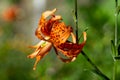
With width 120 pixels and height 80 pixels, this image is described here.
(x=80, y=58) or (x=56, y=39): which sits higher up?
(x=56, y=39)

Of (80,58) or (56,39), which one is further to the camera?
(80,58)

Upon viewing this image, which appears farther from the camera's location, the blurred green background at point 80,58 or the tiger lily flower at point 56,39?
the blurred green background at point 80,58

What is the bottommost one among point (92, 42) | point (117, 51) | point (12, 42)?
point (12, 42)

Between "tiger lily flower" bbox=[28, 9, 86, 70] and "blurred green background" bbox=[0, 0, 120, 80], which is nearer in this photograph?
"tiger lily flower" bbox=[28, 9, 86, 70]

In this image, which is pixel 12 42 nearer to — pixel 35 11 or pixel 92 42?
pixel 92 42

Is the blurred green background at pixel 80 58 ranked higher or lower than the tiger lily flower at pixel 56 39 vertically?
lower

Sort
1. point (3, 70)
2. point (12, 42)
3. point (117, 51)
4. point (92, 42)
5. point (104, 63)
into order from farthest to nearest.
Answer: point (12, 42), point (3, 70), point (92, 42), point (104, 63), point (117, 51)

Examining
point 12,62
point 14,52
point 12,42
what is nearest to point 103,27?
point 12,62

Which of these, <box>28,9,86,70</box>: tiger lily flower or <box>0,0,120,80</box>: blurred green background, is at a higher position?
<box>28,9,86,70</box>: tiger lily flower
